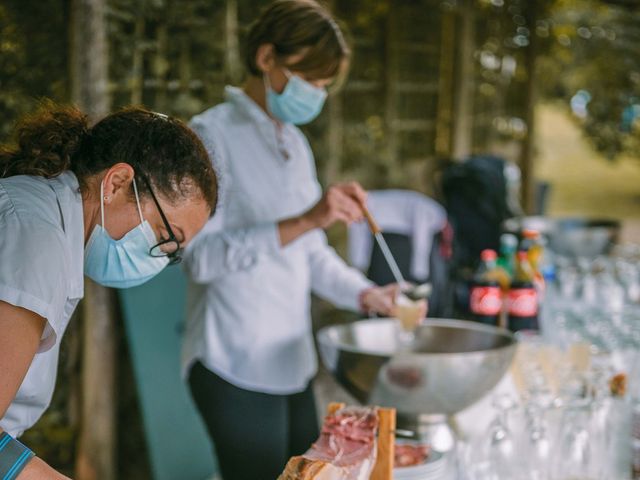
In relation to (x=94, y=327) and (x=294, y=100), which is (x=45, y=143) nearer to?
(x=294, y=100)

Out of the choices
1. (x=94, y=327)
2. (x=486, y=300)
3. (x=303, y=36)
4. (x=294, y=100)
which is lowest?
(x=94, y=327)

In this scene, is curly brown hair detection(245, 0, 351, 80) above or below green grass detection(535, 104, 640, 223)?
above

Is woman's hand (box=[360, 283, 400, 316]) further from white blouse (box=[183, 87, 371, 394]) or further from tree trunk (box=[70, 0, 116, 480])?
tree trunk (box=[70, 0, 116, 480])

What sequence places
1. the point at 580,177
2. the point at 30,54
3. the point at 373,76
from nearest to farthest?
the point at 30,54, the point at 373,76, the point at 580,177

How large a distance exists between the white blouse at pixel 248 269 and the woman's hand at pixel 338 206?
108mm

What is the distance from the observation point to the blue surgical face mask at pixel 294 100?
222cm

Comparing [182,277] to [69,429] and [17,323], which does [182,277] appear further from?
[17,323]

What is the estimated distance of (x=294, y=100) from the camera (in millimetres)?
2248

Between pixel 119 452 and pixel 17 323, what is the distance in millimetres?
2766

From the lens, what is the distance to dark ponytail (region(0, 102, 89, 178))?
1.30 m

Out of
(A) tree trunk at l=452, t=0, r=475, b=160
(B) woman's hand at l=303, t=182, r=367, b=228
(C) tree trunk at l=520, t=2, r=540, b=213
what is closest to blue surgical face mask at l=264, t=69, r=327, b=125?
(B) woman's hand at l=303, t=182, r=367, b=228

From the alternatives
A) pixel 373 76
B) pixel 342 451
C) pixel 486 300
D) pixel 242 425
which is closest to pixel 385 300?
pixel 242 425

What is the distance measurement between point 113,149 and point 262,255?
89 centimetres

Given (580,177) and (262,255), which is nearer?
(262,255)
